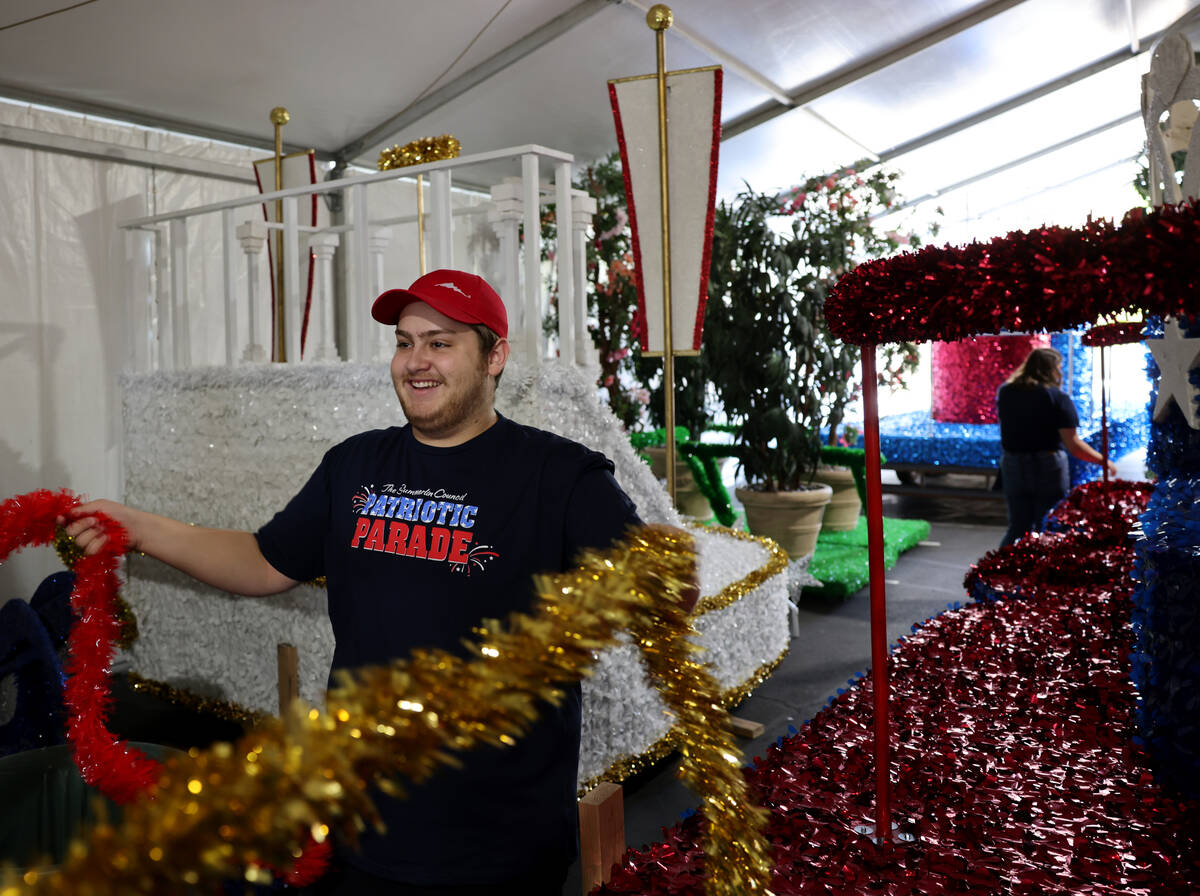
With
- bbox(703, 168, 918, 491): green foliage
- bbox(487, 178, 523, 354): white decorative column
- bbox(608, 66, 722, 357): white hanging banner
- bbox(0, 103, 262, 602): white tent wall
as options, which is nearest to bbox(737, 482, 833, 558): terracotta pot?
bbox(703, 168, 918, 491): green foliage

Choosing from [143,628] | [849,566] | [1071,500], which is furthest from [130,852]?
[849,566]

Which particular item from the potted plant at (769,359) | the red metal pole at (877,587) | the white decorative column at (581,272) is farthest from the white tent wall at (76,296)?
the red metal pole at (877,587)

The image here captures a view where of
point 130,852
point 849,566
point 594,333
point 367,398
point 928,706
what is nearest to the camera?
point 130,852

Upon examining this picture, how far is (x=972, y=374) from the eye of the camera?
30.5 ft

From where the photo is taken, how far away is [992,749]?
148 cm

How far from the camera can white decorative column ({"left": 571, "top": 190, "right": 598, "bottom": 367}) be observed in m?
2.69

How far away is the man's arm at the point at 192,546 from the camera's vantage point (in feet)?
4.34

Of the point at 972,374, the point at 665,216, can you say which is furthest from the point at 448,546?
the point at 972,374

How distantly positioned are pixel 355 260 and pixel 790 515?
10.4 feet

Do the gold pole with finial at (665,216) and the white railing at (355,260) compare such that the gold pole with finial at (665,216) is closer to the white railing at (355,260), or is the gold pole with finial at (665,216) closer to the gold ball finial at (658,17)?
the gold ball finial at (658,17)

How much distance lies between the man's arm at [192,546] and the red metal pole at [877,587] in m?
0.91

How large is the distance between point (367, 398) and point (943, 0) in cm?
445

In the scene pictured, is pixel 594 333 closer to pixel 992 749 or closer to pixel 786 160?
pixel 786 160

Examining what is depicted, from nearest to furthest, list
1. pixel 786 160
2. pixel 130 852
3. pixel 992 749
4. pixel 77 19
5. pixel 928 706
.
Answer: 1. pixel 130 852
2. pixel 992 749
3. pixel 928 706
4. pixel 77 19
5. pixel 786 160
